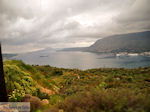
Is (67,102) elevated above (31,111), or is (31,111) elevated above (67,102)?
(67,102)

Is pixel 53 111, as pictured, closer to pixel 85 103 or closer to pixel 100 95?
pixel 85 103

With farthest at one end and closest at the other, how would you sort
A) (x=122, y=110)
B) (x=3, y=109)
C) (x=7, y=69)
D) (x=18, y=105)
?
(x=7, y=69) → (x=18, y=105) → (x=3, y=109) → (x=122, y=110)

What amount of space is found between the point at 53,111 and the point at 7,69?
17.3 ft

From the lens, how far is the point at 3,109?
418cm

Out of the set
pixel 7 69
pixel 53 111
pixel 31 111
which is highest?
pixel 7 69

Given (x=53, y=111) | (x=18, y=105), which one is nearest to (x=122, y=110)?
(x=53, y=111)

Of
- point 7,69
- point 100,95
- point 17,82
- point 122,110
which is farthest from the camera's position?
point 7,69

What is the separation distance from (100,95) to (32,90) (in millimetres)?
4709

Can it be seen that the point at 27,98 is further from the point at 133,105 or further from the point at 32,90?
the point at 133,105

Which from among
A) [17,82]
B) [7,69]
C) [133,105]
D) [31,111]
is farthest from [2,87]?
[133,105]

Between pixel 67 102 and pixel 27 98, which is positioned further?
pixel 27 98

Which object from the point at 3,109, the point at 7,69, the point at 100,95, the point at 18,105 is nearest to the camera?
the point at 100,95

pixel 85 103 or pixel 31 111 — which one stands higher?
pixel 85 103

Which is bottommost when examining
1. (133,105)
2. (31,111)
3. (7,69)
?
(31,111)
